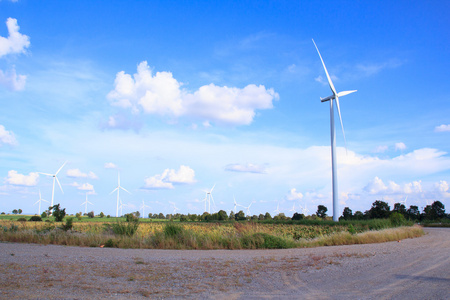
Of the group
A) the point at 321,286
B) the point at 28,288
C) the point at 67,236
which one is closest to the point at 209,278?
the point at 321,286

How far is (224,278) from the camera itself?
9516mm

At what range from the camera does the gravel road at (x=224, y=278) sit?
768cm

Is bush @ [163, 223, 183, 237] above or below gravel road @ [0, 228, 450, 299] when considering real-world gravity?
above

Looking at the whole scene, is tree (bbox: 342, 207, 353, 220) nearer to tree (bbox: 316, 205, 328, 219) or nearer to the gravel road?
tree (bbox: 316, 205, 328, 219)

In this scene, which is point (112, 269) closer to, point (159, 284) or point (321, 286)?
point (159, 284)

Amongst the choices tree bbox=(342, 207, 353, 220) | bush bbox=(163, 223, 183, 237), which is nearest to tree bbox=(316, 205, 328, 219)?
tree bbox=(342, 207, 353, 220)

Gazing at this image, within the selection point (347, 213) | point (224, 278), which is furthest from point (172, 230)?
point (347, 213)

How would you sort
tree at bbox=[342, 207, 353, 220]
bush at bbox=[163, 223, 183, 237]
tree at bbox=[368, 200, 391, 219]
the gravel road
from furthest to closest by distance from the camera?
tree at bbox=[342, 207, 353, 220] → tree at bbox=[368, 200, 391, 219] → bush at bbox=[163, 223, 183, 237] → the gravel road

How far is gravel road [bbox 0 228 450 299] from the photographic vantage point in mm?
7680

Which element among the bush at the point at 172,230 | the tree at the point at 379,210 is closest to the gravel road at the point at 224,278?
the bush at the point at 172,230

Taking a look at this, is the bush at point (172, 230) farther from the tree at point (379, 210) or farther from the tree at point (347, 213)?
the tree at point (347, 213)

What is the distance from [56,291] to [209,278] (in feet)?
12.6

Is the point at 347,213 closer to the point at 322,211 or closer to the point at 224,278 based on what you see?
the point at 322,211

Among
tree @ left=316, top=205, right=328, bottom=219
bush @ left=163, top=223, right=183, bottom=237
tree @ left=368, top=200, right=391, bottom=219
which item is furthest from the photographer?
tree @ left=316, top=205, right=328, bottom=219
